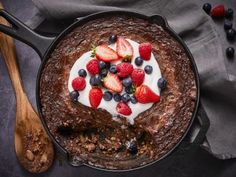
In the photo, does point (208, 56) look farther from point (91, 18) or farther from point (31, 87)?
point (31, 87)

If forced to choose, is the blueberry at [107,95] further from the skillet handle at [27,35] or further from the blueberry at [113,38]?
the skillet handle at [27,35]

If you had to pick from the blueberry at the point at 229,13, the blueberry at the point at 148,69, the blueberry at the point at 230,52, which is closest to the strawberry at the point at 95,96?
the blueberry at the point at 148,69

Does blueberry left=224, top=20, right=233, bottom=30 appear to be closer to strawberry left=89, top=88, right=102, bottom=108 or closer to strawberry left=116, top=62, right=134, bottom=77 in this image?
strawberry left=116, top=62, right=134, bottom=77

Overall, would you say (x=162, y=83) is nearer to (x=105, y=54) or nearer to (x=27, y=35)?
(x=105, y=54)

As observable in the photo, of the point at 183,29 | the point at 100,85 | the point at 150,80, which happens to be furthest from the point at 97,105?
the point at 183,29

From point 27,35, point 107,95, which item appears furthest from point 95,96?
point 27,35
